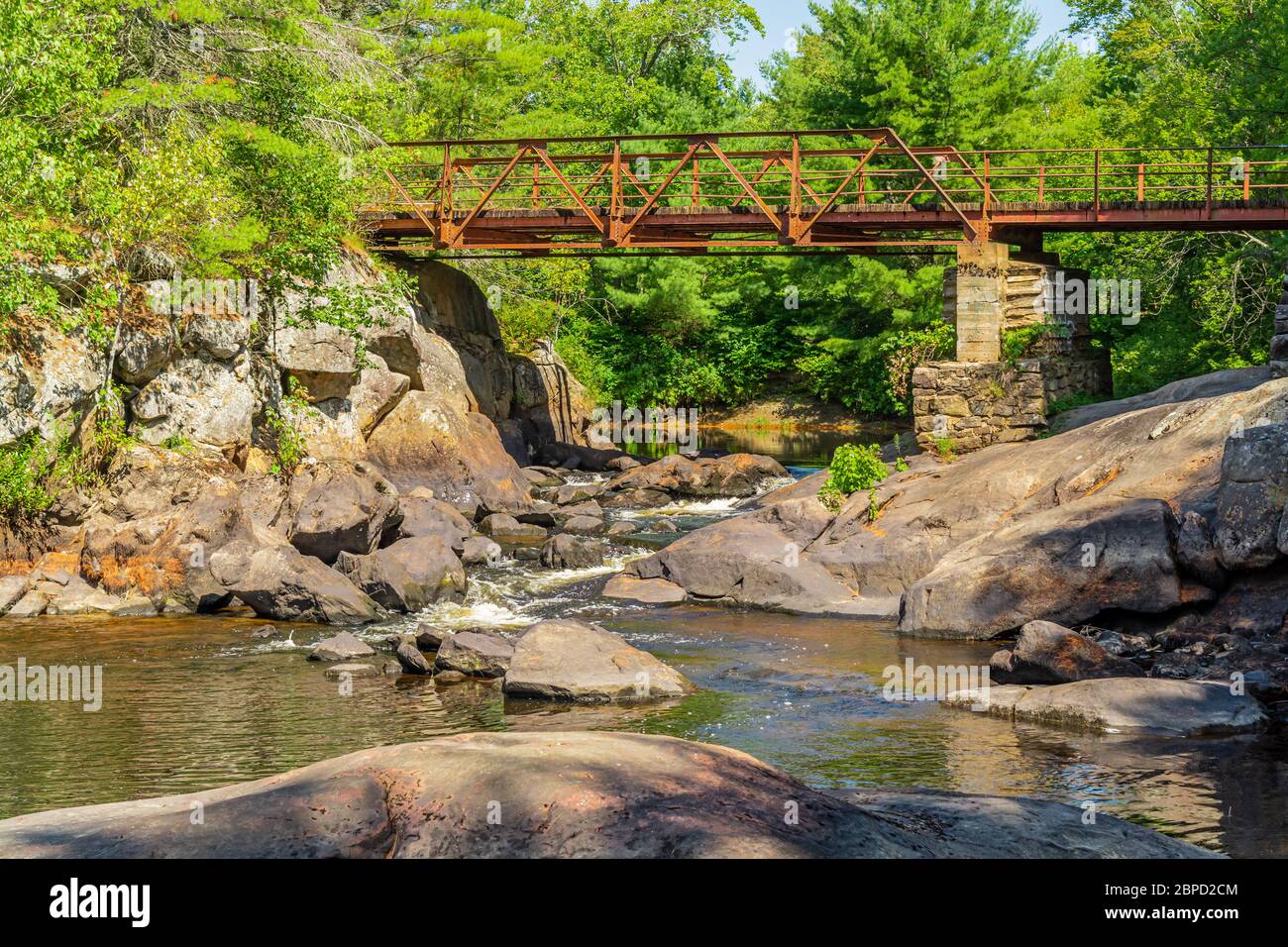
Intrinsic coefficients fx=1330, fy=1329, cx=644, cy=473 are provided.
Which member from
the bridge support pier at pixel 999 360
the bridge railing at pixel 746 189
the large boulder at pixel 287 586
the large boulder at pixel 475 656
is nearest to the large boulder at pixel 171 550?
the large boulder at pixel 287 586


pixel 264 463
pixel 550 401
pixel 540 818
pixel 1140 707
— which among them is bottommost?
pixel 1140 707

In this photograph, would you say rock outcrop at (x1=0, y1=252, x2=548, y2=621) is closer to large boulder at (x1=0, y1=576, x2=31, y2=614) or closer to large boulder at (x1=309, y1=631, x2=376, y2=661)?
large boulder at (x1=0, y1=576, x2=31, y2=614)

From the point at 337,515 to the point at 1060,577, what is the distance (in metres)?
10.6

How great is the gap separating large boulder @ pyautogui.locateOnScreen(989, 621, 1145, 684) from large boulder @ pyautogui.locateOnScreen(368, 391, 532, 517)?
15.0 meters

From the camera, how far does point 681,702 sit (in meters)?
13.5

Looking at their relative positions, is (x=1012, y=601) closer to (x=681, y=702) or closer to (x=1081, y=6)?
(x=681, y=702)

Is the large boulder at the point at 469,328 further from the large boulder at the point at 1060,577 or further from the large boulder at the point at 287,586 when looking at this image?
the large boulder at the point at 1060,577

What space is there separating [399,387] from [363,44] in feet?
27.2

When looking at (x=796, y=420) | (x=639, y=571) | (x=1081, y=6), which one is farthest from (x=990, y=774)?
(x=1081, y=6)

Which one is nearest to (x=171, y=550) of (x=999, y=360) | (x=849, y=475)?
(x=849, y=475)

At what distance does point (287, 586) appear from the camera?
18.0 m

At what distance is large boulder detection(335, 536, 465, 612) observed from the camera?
18.6 meters

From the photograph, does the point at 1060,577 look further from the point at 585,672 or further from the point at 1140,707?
the point at 585,672

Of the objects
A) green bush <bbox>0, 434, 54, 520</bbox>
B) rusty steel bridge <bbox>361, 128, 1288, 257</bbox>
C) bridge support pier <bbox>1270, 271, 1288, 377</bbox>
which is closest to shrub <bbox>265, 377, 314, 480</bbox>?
green bush <bbox>0, 434, 54, 520</bbox>
